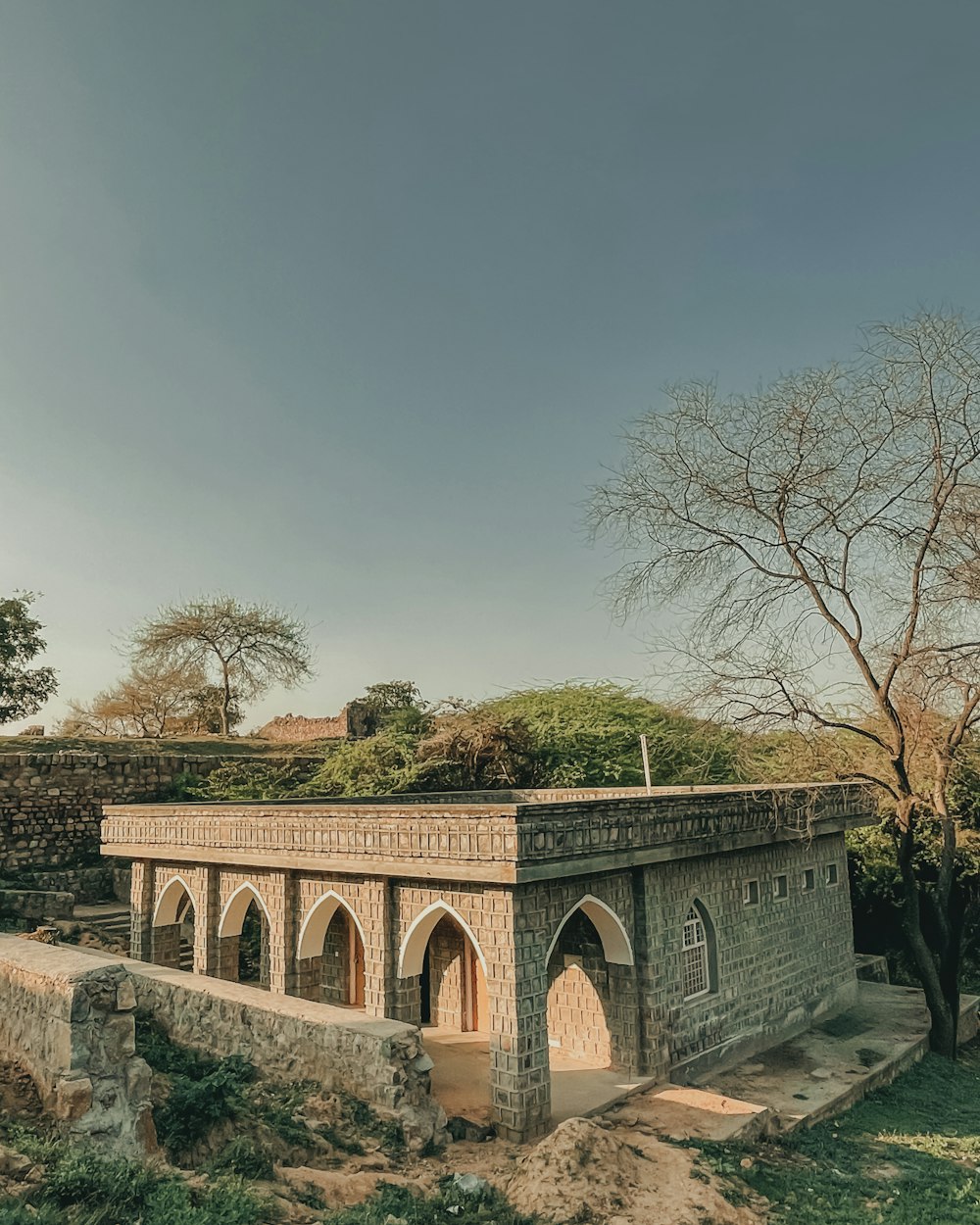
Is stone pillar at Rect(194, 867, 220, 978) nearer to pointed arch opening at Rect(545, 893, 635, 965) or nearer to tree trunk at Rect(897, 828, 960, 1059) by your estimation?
pointed arch opening at Rect(545, 893, 635, 965)

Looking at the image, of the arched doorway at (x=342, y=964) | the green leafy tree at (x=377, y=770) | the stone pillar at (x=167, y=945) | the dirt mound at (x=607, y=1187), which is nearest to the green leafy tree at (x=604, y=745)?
the green leafy tree at (x=377, y=770)

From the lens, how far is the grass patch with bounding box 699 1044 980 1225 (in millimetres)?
8180

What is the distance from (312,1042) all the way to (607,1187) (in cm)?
345

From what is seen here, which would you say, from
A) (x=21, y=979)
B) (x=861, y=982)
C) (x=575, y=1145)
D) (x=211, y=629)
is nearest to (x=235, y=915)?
(x=21, y=979)

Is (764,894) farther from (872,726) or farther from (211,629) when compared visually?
(211,629)

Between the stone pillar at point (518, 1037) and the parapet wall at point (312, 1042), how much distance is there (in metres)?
0.81

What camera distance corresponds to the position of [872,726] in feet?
64.5

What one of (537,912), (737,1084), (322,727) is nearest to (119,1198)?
(537,912)

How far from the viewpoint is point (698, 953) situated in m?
12.9

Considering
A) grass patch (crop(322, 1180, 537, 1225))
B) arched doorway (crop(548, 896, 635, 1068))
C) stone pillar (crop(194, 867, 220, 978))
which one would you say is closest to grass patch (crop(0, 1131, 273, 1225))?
grass patch (crop(322, 1180, 537, 1225))

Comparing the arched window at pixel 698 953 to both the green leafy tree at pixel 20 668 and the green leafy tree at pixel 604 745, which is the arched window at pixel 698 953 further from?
the green leafy tree at pixel 20 668

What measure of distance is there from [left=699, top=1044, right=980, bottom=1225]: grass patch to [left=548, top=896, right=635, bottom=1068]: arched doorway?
2395 mm

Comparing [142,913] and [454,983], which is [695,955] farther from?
[142,913]

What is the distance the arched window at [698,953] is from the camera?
1255 centimetres
